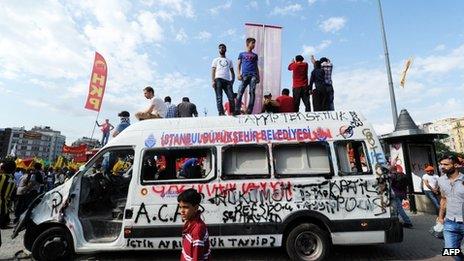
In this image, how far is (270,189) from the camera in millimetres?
6352

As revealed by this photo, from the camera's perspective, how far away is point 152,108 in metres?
9.05

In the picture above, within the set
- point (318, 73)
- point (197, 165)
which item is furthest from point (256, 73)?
point (197, 165)

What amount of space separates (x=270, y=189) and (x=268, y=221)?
572 mm

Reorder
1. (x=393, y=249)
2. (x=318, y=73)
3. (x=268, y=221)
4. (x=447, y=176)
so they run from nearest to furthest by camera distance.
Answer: (x=447, y=176) → (x=268, y=221) → (x=393, y=249) → (x=318, y=73)

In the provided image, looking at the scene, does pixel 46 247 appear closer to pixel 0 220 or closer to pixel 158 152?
pixel 0 220

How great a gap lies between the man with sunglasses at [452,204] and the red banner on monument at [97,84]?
42.8 ft

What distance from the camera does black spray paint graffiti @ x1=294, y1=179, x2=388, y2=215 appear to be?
20.5ft

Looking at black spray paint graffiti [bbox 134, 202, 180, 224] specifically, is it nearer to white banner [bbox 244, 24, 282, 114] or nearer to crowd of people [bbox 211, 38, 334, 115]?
crowd of people [bbox 211, 38, 334, 115]

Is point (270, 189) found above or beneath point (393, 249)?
above

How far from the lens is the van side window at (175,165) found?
657 centimetres

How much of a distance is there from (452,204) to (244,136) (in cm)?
349

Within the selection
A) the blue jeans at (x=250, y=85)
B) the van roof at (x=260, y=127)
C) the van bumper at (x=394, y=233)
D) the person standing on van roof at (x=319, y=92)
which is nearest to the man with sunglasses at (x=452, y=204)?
the van bumper at (x=394, y=233)

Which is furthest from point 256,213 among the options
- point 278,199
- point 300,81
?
point 300,81

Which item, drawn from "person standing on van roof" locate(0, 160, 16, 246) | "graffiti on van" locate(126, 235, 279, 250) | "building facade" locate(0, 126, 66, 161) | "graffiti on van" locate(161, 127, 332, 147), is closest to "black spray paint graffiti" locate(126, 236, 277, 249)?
"graffiti on van" locate(126, 235, 279, 250)
